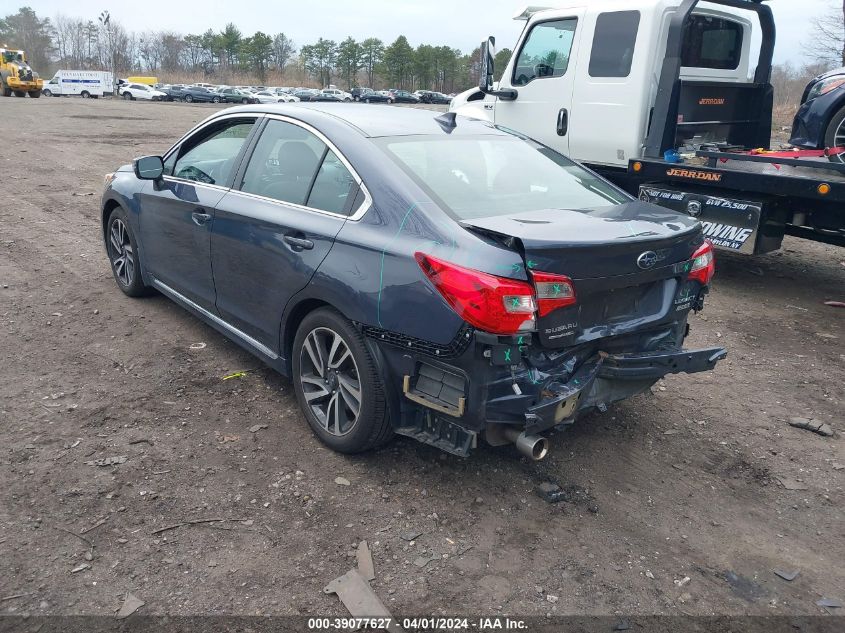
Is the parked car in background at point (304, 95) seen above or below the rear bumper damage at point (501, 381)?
above

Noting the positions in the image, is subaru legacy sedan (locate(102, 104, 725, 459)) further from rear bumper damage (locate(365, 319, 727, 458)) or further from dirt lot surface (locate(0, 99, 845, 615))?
dirt lot surface (locate(0, 99, 845, 615))

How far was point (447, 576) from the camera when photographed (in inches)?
113

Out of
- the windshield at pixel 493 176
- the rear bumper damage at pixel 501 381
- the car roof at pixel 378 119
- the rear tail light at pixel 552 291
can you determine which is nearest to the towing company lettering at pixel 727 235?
the windshield at pixel 493 176

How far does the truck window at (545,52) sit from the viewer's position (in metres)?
7.90

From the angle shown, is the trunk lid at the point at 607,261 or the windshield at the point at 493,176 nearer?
the trunk lid at the point at 607,261

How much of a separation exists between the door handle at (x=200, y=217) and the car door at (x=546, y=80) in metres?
4.50

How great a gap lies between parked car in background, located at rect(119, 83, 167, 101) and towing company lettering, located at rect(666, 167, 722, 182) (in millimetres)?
55316

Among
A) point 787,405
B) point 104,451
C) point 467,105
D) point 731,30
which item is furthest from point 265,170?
point 731,30

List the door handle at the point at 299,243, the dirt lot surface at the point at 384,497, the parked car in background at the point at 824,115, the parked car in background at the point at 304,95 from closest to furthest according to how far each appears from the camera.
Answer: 1. the dirt lot surface at the point at 384,497
2. the door handle at the point at 299,243
3. the parked car in background at the point at 824,115
4. the parked car in background at the point at 304,95

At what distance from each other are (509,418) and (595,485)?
81 cm

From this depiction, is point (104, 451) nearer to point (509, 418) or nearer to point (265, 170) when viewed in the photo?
point (265, 170)

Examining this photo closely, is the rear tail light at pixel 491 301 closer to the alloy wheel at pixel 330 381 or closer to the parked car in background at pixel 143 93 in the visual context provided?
the alloy wheel at pixel 330 381

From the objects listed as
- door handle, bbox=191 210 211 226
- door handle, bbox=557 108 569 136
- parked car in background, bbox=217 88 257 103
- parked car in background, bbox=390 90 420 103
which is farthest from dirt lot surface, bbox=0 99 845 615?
parked car in background, bbox=390 90 420 103

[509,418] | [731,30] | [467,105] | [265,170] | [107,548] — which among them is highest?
[731,30]
